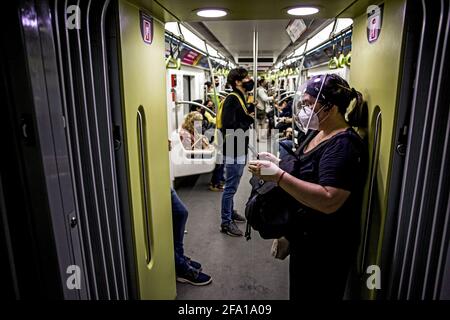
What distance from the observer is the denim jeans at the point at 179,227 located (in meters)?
2.70

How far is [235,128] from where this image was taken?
3.59 metres

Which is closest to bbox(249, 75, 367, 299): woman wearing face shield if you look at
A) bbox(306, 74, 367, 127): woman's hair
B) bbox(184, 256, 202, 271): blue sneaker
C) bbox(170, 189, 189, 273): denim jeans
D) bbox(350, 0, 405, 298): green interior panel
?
bbox(306, 74, 367, 127): woman's hair

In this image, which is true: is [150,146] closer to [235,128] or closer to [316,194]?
[316,194]

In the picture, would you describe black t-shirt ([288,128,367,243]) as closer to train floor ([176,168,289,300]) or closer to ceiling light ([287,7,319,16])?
ceiling light ([287,7,319,16])

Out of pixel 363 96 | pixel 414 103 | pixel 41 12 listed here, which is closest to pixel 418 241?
pixel 414 103

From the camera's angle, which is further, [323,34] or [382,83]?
[323,34]

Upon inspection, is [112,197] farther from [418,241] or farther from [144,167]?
[418,241]

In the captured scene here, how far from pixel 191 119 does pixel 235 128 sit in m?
1.59

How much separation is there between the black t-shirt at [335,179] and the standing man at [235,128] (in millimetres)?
1858

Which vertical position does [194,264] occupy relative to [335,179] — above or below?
below

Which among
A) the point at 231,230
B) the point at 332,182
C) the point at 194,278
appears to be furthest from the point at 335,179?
the point at 231,230

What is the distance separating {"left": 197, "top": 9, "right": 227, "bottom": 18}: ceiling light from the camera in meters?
1.84

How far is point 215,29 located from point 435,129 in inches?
209
